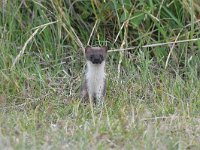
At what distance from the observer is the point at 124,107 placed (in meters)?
6.26

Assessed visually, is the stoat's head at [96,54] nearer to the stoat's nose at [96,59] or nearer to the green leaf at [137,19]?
the stoat's nose at [96,59]

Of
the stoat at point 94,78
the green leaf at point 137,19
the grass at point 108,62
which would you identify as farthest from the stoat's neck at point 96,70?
the green leaf at point 137,19

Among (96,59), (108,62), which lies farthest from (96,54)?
(108,62)

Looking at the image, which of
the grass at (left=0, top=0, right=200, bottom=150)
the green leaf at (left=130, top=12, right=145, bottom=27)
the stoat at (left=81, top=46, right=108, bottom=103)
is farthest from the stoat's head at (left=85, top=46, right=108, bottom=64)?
the green leaf at (left=130, top=12, right=145, bottom=27)

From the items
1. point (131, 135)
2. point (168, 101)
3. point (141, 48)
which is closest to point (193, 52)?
point (141, 48)

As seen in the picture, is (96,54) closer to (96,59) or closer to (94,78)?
(96,59)

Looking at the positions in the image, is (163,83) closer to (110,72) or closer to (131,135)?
(110,72)

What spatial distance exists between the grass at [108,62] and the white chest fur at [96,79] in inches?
5.4

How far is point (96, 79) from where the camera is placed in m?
6.99

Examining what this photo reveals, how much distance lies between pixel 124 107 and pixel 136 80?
1081 millimetres

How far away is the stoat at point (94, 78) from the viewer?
695cm

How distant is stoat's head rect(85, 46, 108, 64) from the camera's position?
6.89 m

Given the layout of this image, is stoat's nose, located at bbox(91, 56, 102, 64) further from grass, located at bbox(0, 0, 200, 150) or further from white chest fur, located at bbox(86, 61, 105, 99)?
grass, located at bbox(0, 0, 200, 150)

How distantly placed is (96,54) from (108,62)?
0.83 metres
